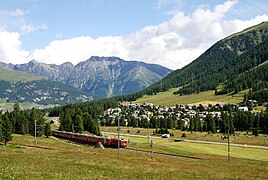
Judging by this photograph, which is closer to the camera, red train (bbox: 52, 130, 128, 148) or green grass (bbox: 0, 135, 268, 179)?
green grass (bbox: 0, 135, 268, 179)

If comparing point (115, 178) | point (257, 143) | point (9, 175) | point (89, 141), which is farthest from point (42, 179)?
point (257, 143)

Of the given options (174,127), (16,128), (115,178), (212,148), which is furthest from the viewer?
(174,127)

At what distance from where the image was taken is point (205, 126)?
15175cm

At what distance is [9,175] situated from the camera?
74.9 feet

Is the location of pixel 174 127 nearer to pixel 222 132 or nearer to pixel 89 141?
pixel 222 132

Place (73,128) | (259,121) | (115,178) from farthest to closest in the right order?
(259,121) < (73,128) < (115,178)

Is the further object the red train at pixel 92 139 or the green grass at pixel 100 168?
the red train at pixel 92 139

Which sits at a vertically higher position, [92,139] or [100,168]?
[100,168]

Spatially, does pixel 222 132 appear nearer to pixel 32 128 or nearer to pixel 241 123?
pixel 241 123

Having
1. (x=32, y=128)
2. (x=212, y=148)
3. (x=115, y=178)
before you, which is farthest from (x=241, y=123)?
(x=115, y=178)

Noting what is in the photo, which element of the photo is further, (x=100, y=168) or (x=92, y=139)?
(x=92, y=139)

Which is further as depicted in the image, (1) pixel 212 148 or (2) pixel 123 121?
(2) pixel 123 121

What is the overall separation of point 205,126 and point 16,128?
275 feet

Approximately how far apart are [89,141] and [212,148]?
36.7m
